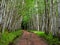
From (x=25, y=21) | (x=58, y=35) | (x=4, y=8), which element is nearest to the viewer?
(x=4, y=8)

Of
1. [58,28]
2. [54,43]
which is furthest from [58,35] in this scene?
[54,43]

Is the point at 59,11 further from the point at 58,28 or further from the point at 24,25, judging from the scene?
the point at 24,25

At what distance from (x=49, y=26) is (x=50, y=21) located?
0.60 metres

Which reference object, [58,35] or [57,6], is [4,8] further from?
[57,6]

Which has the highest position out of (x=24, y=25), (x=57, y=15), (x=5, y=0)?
(x=5, y=0)

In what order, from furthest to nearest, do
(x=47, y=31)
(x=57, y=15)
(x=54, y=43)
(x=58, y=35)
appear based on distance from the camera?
(x=47, y=31) < (x=57, y=15) < (x=58, y=35) < (x=54, y=43)

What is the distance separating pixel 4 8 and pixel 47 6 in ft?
35.1

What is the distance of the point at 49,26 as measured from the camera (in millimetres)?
23766

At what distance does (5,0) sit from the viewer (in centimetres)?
1741

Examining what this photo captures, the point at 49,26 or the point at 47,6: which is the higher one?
the point at 47,6

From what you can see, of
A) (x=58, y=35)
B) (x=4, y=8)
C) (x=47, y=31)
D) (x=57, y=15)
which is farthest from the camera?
(x=47, y=31)

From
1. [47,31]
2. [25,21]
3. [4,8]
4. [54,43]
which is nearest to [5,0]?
[4,8]

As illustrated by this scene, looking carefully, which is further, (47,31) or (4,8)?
(47,31)

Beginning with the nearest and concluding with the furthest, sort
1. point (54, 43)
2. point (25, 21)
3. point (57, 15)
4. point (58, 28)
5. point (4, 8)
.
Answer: point (4, 8)
point (54, 43)
point (58, 28)
point (57, 15)
point (25, 21)
